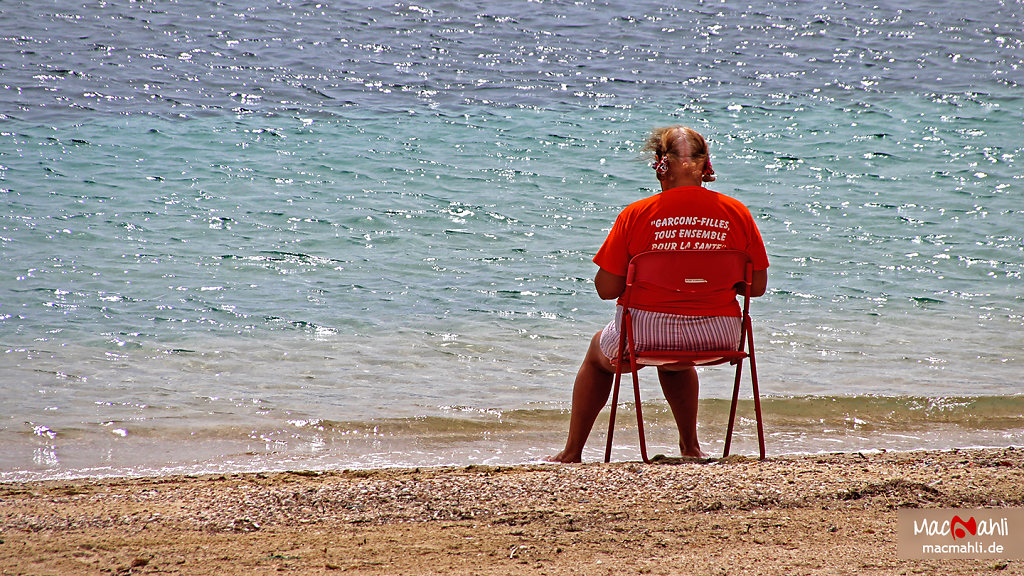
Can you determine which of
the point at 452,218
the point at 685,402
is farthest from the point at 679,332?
the point at 452,218

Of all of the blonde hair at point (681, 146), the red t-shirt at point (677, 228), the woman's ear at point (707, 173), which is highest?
the blonde hair at point (681, 146)

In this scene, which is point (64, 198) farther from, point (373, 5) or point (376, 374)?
point (373, 5)

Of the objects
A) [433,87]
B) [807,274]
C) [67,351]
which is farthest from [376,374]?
[433,87]

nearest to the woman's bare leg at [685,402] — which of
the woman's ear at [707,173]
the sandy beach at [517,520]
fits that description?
the sandy beach at [517,520]

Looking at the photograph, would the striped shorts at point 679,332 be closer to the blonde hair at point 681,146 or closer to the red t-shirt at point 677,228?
the red t-shirt at point 677,228

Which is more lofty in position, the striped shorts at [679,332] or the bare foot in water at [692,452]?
the striped shorts at [679,332]

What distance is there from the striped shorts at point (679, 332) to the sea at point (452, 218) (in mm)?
1139

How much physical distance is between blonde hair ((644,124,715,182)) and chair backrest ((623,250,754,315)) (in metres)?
0.35

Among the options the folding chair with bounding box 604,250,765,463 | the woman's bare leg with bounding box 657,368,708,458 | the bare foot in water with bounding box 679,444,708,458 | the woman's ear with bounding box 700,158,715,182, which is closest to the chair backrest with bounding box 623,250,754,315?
the folding chair with bounding box 604,250,765,463

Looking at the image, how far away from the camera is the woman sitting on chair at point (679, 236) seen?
143 inches

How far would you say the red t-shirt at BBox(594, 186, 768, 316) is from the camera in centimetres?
363

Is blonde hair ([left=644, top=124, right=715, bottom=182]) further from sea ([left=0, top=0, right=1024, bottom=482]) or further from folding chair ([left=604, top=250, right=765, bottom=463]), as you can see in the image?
sea ([left=0, top=0, right=1024, bottom=482])

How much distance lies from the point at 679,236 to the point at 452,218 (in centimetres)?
629

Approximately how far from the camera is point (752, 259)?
3758 mm
